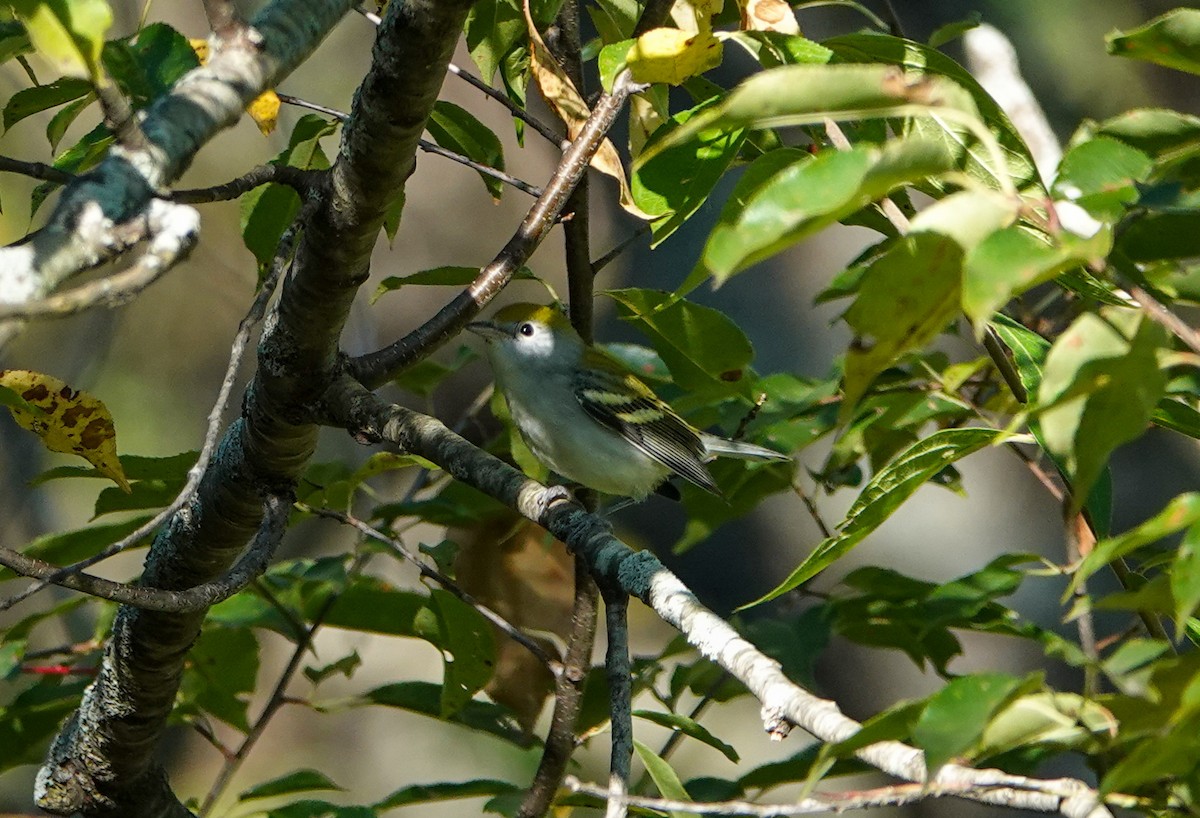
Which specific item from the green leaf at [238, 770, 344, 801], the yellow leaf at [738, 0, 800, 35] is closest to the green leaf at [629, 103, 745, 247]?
the yellow leaf at [738, 0, 800, 35]

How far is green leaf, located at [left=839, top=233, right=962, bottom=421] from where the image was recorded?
2.23ft

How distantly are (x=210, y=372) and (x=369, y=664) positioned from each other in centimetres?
163

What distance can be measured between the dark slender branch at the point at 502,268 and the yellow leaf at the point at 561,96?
3 centimetres

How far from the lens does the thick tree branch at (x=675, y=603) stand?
0.75m

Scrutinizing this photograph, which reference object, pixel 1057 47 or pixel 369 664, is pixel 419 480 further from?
pixel 1057 47

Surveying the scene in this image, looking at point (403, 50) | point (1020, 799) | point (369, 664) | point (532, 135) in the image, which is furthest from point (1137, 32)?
point (369, 664)

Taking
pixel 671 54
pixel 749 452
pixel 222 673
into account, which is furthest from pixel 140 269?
pixel 749 452

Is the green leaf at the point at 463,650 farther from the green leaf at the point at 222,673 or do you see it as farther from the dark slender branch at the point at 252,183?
the dark slender branch at the point at 252,183

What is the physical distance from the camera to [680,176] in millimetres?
1227

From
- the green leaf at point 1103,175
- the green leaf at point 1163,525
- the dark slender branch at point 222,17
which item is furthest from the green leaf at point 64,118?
the green leaf at point 1163,525

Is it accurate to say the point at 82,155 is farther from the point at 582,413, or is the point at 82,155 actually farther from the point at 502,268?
the point at 582,413

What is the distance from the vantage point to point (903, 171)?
25.1 inches

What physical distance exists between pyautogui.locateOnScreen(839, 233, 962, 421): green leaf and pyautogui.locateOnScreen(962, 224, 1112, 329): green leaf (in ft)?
0.12

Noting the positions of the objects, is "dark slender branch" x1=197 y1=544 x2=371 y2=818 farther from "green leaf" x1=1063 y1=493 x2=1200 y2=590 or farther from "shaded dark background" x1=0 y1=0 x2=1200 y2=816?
"green leaf" x1=1063 y1=493 x2=1200 y2=590
